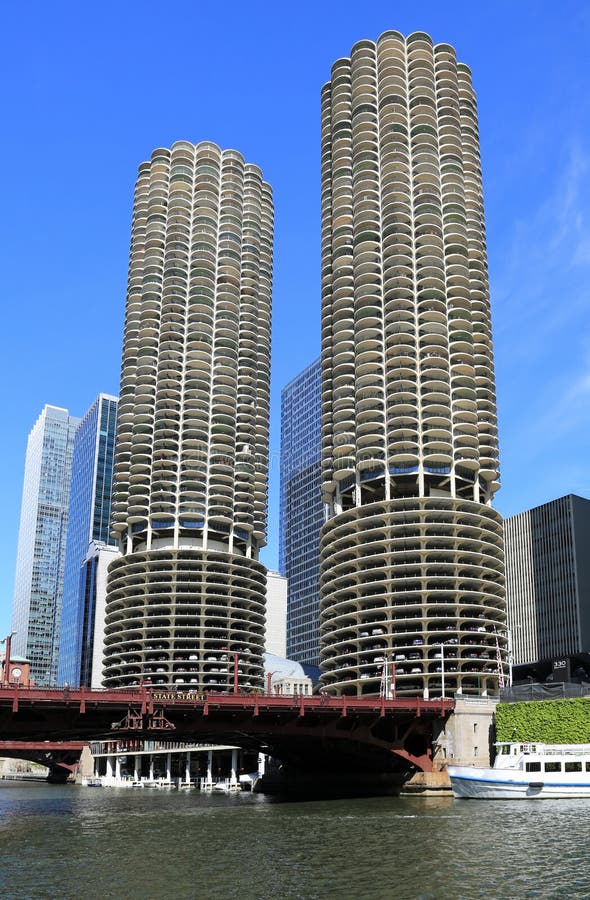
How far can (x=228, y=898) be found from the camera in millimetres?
56781

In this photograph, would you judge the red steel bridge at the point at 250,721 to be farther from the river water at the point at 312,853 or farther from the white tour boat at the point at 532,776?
the white tour boat at the point at 532,776

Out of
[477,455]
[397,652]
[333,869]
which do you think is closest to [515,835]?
[333,869]

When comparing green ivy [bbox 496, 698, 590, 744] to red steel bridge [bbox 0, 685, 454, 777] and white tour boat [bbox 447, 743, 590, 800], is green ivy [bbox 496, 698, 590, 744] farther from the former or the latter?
red steel bridge [bbox 0, 685, 454, 777]

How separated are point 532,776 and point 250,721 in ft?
113

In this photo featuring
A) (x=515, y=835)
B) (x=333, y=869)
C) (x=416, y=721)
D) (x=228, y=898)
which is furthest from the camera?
(x=416, y=721)

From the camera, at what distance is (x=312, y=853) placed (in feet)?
242

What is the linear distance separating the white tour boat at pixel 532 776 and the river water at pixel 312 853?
2.13m

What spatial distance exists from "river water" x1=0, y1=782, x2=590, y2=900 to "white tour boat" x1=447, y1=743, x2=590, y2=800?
2126 mm

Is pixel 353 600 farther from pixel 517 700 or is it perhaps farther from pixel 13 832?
pixel 13 832

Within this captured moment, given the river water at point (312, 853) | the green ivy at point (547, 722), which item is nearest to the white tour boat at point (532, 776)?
the river water at point (312, 853)

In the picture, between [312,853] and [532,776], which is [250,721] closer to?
[532,776]

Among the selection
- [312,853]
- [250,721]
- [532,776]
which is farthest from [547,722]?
[312,853]

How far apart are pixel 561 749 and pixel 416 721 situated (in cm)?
2544

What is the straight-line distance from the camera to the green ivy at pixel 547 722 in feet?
397
